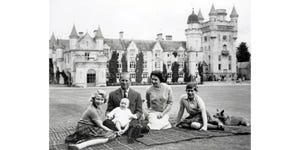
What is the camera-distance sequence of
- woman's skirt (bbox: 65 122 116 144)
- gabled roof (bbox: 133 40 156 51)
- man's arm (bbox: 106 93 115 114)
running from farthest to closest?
gabled roof (bbox: 133 40 156 51) → man's arm (bbox: 106 93 115 114) → woman's skirt (bbox: 65 122 116 144)

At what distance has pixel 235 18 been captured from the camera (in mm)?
4891

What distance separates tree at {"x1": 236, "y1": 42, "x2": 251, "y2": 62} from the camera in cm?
485

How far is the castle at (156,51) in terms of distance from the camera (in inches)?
178

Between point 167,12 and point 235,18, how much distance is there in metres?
1.02

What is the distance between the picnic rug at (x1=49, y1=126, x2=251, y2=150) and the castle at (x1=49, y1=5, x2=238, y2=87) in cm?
73

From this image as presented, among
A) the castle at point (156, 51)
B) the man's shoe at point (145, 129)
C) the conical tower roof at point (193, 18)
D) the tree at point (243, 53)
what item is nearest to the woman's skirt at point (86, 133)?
the man's shoe at point (145, 129)

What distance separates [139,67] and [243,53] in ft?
5.22

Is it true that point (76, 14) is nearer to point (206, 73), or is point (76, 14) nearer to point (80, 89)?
point (80, 89)

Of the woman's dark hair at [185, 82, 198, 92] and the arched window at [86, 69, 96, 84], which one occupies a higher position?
the arched window at [86, 69, 96, 84]

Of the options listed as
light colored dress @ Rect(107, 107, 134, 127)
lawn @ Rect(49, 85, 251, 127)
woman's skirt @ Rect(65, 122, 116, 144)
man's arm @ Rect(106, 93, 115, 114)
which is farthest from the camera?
lawn @ Rect(49, 85, 251, 127)

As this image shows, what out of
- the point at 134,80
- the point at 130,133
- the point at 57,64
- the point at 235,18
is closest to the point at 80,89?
the point at 57,64

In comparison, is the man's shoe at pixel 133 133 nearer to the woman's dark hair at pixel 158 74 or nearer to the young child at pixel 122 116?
the young child at pixel 122 116

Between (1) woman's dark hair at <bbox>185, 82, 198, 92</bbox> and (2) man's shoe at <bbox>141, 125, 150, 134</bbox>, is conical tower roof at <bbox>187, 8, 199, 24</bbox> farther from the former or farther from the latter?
(2) man's shoe at <bbox>141, 125, 150, 134</bbox>

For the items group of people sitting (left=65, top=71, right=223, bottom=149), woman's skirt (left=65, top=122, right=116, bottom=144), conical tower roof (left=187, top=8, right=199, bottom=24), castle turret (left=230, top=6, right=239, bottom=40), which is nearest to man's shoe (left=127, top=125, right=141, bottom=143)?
group of people sitting (left=65, top=71, right=223, bottom=149)
